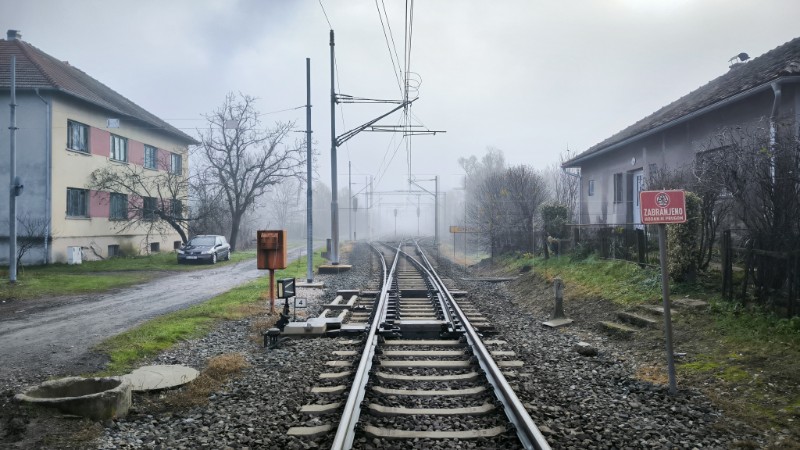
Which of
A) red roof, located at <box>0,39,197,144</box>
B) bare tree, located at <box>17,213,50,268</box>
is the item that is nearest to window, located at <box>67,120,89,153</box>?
red roof, located at <box>0,39,197,144</box>

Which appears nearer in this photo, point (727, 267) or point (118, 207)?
point (727, 267)

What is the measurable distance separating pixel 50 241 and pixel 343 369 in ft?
75.5

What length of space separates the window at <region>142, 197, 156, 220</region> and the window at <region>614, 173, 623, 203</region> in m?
24.4

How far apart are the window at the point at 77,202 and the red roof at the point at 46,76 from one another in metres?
4.50

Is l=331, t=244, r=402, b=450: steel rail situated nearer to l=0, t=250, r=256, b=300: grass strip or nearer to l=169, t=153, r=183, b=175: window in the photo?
l=0, t=250, r=256, b=300: grass strip

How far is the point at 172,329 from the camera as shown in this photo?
31.7 ft

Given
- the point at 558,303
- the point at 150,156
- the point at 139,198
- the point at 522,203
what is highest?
the point at 150,156

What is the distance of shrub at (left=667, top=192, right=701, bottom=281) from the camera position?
33.8 feet

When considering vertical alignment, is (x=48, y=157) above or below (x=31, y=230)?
above

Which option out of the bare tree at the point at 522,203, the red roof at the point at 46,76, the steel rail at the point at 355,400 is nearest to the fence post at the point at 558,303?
the steel rail at the point at 355,400

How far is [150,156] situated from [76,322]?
27.5m

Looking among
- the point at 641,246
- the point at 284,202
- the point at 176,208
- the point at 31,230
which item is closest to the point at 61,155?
the point at 31,230

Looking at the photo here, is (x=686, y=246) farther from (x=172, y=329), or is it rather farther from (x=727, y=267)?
(x=172, y=329)

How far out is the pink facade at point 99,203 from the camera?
28380mm
